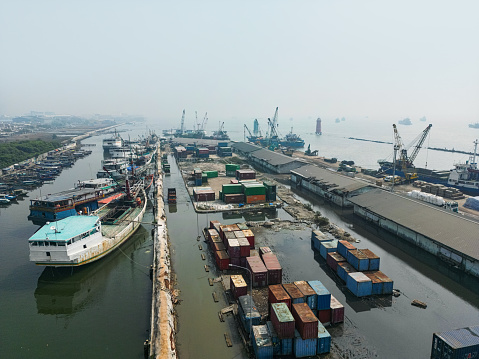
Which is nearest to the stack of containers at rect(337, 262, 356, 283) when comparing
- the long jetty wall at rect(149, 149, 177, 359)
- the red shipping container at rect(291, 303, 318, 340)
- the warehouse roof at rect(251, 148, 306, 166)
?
the red shipping container at rect(291, 303, 318, 340)

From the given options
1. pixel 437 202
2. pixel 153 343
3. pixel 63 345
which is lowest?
pixel 63 345

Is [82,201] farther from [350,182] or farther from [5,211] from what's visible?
[350,182]

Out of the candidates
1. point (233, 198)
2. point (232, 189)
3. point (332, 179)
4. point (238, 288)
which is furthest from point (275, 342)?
point (332, 179)

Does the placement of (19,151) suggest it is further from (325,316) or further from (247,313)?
(325,316)

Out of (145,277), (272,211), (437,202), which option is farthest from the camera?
(272,211)

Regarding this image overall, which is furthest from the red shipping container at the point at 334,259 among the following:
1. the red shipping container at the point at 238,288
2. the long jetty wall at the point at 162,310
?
the long jetty wall at the point at 162,310

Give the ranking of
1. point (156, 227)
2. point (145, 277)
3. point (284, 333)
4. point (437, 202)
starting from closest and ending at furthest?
point (284, 333) → point (145, 277) → point (156, 227) → point (437, 202)

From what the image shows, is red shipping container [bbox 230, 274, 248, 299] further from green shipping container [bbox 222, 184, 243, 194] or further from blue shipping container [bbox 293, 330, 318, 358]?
green shipping container [bbox 222, 184, 243, 194]

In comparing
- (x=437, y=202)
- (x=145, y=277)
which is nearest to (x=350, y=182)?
(x=437, y=202)
